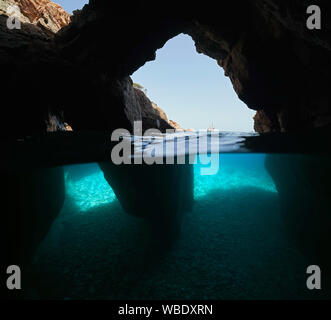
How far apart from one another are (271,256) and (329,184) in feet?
13.6

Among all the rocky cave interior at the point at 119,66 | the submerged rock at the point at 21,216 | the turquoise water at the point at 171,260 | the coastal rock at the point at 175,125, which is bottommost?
the turquoise water at the point at 171,260

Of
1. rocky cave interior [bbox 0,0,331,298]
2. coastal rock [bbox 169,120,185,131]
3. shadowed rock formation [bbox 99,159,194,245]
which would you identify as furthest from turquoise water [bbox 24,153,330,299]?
coastal rock [bbox 169,120,185,131]

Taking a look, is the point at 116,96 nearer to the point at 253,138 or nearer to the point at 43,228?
the point at 43,228

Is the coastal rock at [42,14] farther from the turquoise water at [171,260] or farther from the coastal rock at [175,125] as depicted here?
the coastal rock at [175,125]

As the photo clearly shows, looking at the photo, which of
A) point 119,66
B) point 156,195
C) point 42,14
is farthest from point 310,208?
point 42,14

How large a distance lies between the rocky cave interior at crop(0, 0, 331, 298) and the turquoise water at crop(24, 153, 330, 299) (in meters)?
1.74

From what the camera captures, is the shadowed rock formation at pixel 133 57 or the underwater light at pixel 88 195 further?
the underwater light at pixel 88 195

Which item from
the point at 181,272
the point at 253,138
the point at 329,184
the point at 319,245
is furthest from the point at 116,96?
the point at 319,245

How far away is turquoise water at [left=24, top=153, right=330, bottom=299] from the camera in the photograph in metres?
5.97

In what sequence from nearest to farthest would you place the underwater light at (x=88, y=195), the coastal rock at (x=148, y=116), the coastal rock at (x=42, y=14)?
the coastal rock at (x=42, y=14), the coastal rock at (x=148, y=116), the underwater light at (x=88, y=195)

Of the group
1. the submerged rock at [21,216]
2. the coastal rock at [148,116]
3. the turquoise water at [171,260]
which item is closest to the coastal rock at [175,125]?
the coastal rock at [148,116]

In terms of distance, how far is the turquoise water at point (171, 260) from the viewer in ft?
19.6

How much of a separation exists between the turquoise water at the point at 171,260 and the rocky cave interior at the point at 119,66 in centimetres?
174

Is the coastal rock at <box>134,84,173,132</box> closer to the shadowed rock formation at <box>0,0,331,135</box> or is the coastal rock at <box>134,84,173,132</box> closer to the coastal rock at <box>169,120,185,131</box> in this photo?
the shadowed rock formation at <box>0,0,331,135</box>
